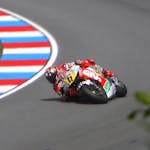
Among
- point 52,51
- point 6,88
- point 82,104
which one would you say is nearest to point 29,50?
point 52,51

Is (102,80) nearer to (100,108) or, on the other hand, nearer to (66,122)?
(100,108)

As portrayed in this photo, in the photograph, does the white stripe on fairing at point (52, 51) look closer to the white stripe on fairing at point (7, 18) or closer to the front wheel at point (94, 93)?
the white stripe on fairing at point (7, 18)

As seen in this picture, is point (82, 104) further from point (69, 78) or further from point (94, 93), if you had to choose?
point (69, 78)

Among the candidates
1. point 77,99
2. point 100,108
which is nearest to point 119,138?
point 100,108

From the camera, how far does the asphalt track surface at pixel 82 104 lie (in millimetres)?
6609

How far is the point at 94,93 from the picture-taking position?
8789 millimetres

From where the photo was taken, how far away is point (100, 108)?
8.50 meters

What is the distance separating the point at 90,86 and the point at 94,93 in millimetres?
119

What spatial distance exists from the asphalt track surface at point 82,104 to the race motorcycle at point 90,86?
0.14 metres

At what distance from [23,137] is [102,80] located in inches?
84.4

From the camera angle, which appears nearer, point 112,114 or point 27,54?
point 112,114

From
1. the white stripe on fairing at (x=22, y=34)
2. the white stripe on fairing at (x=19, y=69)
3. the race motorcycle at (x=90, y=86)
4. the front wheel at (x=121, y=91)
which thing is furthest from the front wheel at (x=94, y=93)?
the white stripe on fairing at (x=22, y=34)

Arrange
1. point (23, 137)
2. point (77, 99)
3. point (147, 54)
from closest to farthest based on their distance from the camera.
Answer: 1. point (23, 137)
2. point (77, 99)
3. point (147, 54)

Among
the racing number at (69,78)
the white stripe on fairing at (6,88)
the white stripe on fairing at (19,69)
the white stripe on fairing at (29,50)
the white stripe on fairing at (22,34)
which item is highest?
the white stripe on fairing at (22,34)
